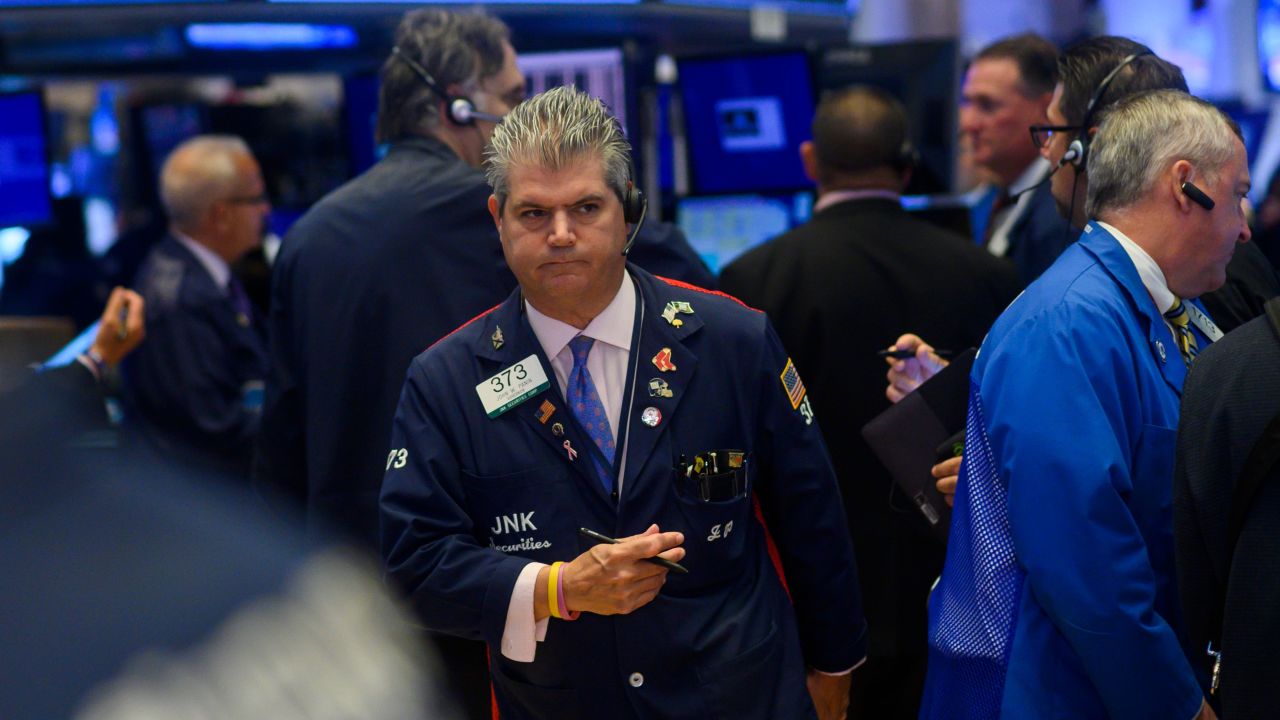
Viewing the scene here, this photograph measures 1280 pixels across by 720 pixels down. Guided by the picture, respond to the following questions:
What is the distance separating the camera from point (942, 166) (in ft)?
14.9

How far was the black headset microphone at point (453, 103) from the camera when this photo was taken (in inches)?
117

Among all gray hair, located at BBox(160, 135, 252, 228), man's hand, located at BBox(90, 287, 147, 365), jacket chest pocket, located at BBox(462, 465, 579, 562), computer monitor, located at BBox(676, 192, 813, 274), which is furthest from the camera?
computer monitor, located at BBox(676, 192, 813, 274)

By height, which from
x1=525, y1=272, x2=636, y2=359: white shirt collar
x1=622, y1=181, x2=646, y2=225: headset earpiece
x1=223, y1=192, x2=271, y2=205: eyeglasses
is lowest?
x1=223, y1=192, x2=271, y2=205: eyeglasses

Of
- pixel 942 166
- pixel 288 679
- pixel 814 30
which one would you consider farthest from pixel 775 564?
pixel 814 30

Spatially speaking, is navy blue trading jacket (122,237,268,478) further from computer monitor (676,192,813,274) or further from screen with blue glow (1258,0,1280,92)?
screen with blue glow (1258,0,1280,92)

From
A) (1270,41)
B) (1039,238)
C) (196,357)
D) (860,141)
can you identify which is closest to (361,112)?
(196,357)

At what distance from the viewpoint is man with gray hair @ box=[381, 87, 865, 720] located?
2.12 metres

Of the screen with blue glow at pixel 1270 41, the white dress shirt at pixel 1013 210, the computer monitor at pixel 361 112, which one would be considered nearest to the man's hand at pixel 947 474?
the white dress shirt at pixel 1013 210

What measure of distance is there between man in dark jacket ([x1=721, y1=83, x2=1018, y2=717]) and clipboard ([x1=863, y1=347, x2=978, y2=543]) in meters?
0.80

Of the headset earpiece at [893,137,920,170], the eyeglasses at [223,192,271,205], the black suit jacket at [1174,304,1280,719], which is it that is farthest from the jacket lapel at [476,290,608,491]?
the eyeglasses at [223,192,271,205]

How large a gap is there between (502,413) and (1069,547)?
0.89 metres

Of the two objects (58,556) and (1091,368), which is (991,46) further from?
(58,556)

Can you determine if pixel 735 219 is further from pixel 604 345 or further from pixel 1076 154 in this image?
pixel 604 345

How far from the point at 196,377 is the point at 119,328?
11.3 inches
